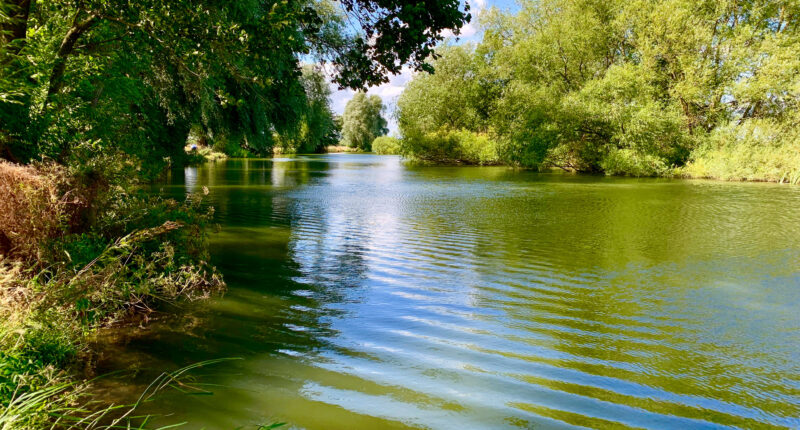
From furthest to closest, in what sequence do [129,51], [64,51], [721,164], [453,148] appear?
[453,148] < [721,164] < [129,51] < [64,51]

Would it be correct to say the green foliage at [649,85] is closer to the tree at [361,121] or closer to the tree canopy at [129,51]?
the tree canopy at [129,51]

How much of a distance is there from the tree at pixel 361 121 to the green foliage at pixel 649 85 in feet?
142

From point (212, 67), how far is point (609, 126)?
28534 mm

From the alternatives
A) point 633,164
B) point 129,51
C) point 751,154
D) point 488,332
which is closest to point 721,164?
point 751,154

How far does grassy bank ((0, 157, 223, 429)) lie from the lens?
2.93m

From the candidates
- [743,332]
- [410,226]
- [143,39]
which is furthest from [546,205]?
[143,39]

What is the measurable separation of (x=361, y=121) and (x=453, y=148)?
40.4 meters

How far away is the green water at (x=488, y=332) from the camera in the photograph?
318cm

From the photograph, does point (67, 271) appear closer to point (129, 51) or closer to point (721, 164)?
point (129, 51)

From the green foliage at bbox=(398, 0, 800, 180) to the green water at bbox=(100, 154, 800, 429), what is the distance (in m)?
20.0

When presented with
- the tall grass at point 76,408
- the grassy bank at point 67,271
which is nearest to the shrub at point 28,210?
the grassy bank at point 67,271

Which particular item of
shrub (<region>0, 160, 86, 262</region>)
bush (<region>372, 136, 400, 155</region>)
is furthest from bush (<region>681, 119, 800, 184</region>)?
bush (<region>372, 136, 400, 155</region>)

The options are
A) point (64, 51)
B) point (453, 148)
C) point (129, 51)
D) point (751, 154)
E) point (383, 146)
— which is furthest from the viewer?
point (383, 146)

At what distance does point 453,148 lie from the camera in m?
41.5
